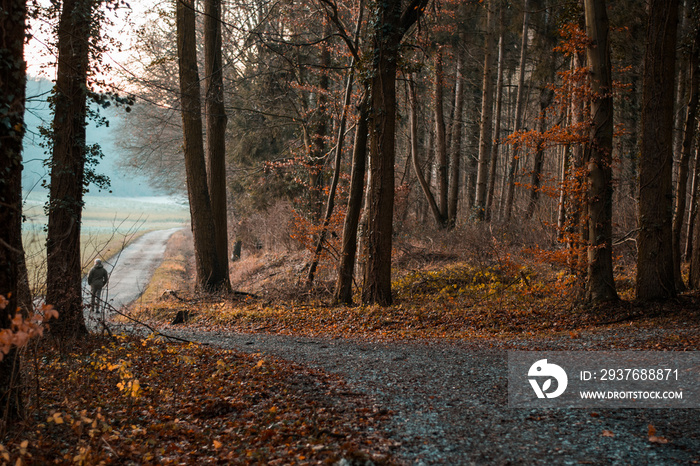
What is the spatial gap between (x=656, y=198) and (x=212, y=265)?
1117 cm

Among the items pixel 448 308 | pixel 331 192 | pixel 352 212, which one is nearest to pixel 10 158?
pixel 352 212

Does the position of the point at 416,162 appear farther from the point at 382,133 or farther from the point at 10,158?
the point at 10,158

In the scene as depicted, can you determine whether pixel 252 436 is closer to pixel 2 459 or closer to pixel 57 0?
pixel 2 459

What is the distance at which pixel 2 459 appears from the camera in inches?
155

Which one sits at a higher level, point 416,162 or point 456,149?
point 456,149

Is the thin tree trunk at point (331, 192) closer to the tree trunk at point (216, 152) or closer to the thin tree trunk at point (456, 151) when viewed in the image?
the tree trunk at point (216, 152)

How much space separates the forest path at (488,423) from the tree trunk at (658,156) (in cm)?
453

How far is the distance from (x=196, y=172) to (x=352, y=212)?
5295 millimetres

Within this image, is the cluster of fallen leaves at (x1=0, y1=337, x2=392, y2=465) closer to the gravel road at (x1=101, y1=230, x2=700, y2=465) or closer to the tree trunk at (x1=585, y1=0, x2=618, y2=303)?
the gravel road at (x1=101, y1=230, x2=700, y2=465)

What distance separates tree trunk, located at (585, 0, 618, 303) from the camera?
953 cm

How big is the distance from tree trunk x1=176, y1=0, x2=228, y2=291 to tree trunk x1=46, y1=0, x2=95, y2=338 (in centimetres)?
590

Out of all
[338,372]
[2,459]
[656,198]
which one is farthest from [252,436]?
[656,198]

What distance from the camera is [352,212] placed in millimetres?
11914

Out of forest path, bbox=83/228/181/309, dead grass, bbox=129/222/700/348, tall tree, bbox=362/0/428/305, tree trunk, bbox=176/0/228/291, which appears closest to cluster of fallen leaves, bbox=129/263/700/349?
dead grass, bbox=129/222/700/348
